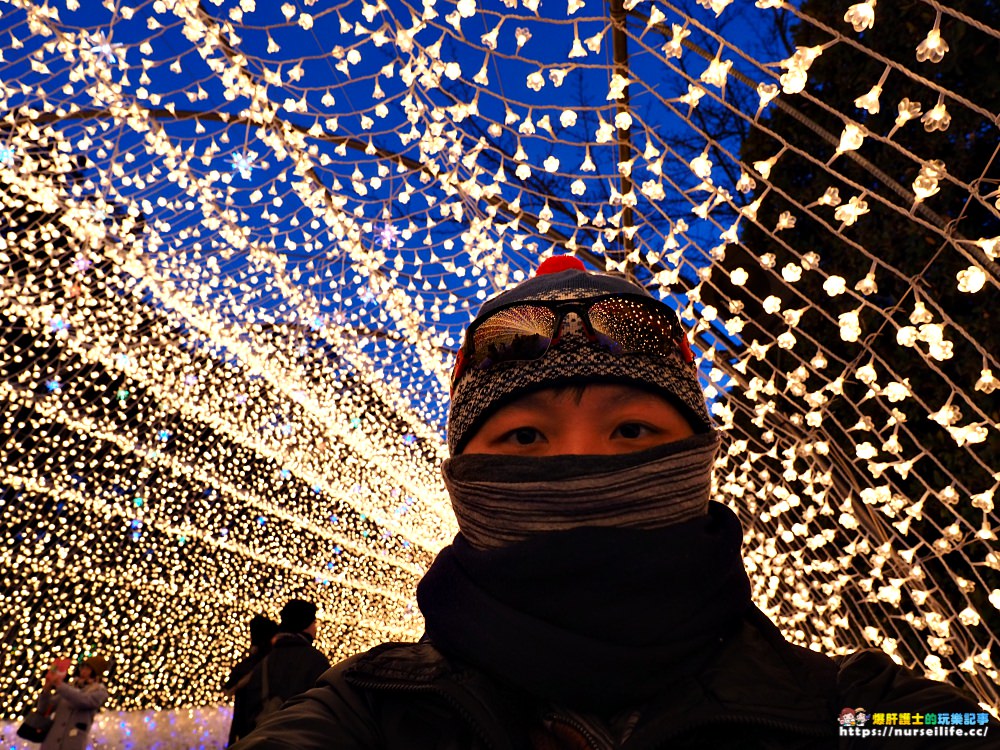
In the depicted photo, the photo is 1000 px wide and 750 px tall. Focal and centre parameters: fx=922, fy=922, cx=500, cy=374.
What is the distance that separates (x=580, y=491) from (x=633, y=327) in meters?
0.37

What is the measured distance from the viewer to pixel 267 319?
7805 millimetres

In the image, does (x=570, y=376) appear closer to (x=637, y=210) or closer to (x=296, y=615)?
(x=637, y=210)

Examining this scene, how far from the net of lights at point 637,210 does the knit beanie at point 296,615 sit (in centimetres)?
201

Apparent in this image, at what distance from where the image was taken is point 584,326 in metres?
1.63

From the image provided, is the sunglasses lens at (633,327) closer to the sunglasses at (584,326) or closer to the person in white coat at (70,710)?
the sunglasses at (584,326)

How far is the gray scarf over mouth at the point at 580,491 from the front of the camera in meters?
1.41

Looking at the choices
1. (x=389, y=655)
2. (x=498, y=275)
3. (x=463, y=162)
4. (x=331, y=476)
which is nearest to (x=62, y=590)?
(x=331, y=476)

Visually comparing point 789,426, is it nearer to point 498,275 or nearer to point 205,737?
point 498,275

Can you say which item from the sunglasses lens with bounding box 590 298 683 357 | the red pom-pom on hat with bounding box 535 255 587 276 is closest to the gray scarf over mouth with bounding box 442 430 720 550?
the sunglasses lens with bounding box 590 298 683 357

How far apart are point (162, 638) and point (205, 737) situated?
5.79 metres

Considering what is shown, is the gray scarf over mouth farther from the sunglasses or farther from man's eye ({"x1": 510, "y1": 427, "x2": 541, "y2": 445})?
the sunglasses

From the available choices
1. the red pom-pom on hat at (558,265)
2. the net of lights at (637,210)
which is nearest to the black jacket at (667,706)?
the red pom-pom on hat at (558,265)

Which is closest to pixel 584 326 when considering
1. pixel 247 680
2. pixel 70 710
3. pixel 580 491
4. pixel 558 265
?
pixel 580 491

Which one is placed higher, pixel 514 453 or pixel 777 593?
pixel 777 593
